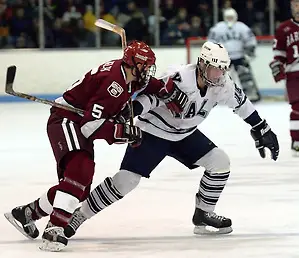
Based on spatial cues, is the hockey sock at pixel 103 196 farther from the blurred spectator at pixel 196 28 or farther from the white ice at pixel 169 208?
the blurred spectator at pixel 196 28

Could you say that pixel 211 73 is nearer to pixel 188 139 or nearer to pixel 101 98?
pixel 188 139

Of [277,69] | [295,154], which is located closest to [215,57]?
[295,154]

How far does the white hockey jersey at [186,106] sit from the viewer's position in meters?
3.81

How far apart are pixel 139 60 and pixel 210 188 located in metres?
0.66

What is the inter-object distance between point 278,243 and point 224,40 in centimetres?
715

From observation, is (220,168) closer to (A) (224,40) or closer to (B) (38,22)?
(A) (224,40)

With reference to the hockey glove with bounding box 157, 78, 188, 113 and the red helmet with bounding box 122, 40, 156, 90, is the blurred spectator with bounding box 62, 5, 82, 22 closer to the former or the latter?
the hockey glove with bounding box 157, 78, 188, 113

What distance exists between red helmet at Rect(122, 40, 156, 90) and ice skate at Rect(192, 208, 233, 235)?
0.68 m

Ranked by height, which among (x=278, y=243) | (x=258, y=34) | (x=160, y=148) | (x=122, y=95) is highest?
(x=122, y=95)

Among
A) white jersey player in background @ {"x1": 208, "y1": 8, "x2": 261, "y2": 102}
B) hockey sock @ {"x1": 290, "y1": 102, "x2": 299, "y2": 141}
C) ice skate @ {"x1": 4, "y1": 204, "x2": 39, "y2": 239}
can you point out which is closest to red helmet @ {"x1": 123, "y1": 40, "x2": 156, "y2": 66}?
ice skate @ {"x1": 4, "y1": 204, "x2": 39, "y2": 239}

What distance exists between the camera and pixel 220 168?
3.86 metres

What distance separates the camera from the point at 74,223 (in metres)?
3.73

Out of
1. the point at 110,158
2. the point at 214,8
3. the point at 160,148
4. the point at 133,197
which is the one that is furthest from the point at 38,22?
the point at 160,148

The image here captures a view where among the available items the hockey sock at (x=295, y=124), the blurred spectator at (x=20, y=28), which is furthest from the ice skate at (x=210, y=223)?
the blurred spectator at (x=20, y=28)
